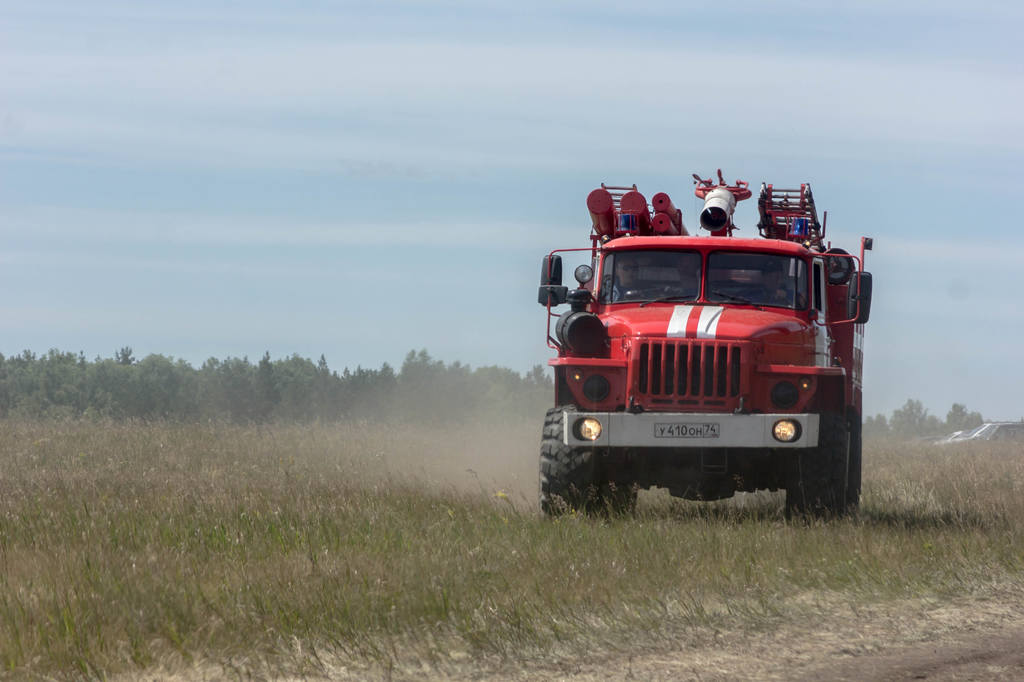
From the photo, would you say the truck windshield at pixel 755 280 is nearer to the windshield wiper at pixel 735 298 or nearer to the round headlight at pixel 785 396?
the windshield wiper at pixel 735 298

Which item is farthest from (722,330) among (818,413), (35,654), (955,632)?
(35,654)

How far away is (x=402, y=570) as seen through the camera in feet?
27.3

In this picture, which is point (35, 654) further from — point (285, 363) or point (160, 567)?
point (285, 363)

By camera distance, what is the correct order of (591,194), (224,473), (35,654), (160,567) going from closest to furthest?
1. (35,654)
2. (160,567)
3. (591,194)
4. (224,473)

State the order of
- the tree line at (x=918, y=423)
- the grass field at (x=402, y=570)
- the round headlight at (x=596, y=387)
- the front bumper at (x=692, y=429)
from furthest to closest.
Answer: the tree line at (x=918, y=423) < the round headlight at (x=596, y=387) < the front bumper at (x=692, y=429) < the grass field at (x=402, y=570)

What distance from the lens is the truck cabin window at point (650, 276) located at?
12.4 metres

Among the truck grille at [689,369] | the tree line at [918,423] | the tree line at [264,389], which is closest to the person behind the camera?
the truck grille at [689,369]

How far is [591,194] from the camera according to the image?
13508 millimetres

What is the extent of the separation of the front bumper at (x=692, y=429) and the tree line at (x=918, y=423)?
54.4 meters

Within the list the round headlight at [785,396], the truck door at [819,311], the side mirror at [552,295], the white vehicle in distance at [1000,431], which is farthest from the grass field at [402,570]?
the white vehicle in distance at [1000,431]

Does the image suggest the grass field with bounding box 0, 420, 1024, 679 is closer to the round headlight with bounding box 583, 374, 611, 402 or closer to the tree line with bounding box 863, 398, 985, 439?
the round headlight with bounding box 583, 374, 611, 402

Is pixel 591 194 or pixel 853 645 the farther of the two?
pixel 591 194

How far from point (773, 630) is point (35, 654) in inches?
166

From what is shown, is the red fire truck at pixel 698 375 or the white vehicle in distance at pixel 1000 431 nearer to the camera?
the red fire truck at pixel 698 375
